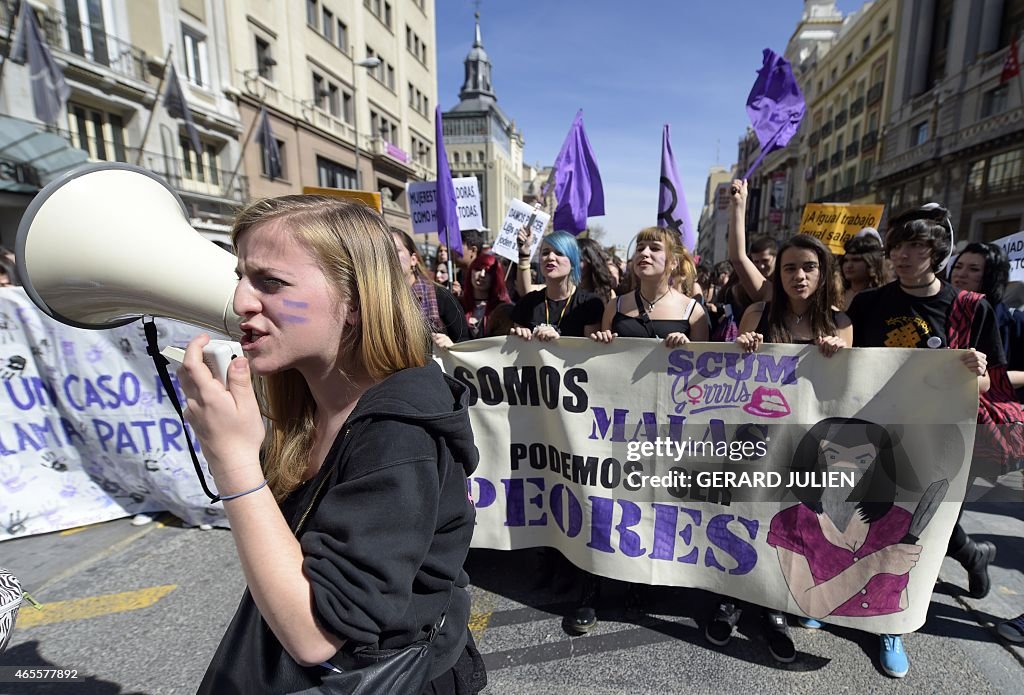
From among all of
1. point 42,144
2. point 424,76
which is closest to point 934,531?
point 42,144

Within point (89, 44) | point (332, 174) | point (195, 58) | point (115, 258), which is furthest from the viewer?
point (332, 174)

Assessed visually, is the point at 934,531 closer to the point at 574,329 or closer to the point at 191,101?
the point at 574,329

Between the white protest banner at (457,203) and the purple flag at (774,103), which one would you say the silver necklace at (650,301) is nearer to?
the purple flag at (774,103)

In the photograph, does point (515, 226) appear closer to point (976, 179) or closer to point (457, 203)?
point (457, 203)

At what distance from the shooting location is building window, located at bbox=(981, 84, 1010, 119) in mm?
20953

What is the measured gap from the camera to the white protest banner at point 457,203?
6.96m

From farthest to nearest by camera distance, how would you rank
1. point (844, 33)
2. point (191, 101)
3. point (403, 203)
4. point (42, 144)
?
point (844, 33) < point (403, 203) < point (191, 101) < point (42, 144)

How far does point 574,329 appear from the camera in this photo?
3.16 m

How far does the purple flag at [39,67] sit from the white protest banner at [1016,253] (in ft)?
54.6

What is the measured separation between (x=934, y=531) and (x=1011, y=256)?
3689 millimetres

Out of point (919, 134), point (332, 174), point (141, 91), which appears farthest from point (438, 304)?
point (919, 134)

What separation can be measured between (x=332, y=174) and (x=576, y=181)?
23485mm

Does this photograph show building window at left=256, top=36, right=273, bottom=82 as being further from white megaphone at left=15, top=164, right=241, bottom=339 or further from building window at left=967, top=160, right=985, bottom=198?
building window at left=967, top=160, right=985, bottom=198

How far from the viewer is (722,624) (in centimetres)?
233
